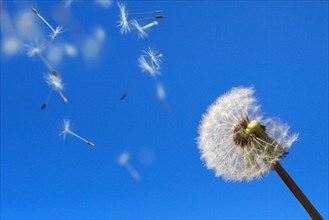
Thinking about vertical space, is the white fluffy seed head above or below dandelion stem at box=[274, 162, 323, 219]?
above

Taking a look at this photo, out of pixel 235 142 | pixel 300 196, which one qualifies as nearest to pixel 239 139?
pixel 235 142

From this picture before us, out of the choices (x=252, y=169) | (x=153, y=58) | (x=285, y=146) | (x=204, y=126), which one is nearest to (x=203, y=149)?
(x=204, y=126)

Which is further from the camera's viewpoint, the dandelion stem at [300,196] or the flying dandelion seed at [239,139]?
the flying dandelion seed at [239,139]

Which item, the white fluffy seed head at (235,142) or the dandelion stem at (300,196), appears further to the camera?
the white fluffy seed head at (235,142)

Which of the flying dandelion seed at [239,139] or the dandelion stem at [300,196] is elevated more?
the flying dandelion seed at [239,139]

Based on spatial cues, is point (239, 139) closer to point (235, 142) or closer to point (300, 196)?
point (235, 142)

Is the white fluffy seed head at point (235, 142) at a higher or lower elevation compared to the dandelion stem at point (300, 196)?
higher
